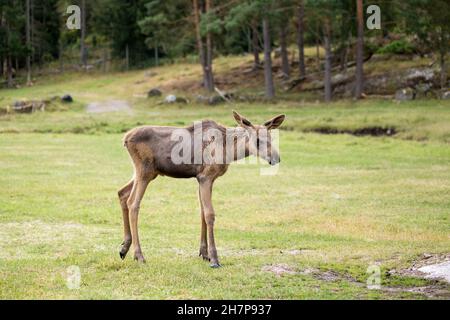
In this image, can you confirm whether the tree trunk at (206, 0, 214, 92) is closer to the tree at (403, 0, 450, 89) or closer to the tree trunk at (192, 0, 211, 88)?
the tree trunk at (192, 0, 211, 88)

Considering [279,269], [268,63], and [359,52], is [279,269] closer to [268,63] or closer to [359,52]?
[359,52]

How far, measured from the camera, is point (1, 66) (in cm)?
7750

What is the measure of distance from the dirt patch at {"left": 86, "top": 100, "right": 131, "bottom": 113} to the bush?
20.9 metres

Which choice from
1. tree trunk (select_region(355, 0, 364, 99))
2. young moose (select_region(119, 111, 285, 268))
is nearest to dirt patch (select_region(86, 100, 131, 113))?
tree trunk (select_region(355, 0, 364, 99))

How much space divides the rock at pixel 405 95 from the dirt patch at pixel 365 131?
32.5ft

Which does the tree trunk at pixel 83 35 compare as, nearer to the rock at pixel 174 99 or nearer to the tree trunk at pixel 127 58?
the tree trunk at pixel 127 58

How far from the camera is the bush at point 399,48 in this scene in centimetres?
5322

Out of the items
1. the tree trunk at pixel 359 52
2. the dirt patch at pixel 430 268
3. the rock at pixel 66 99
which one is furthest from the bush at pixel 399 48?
the dirt patch at pixel 430 268

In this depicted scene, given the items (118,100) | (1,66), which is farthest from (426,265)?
(1,66)

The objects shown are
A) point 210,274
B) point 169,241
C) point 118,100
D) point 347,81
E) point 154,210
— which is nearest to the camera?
point 210,274

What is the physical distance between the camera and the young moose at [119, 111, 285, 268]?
36.6 ft

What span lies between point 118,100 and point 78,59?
29.5 m

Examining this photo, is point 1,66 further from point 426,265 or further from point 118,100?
point 426,265

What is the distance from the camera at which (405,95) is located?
44.1 m
